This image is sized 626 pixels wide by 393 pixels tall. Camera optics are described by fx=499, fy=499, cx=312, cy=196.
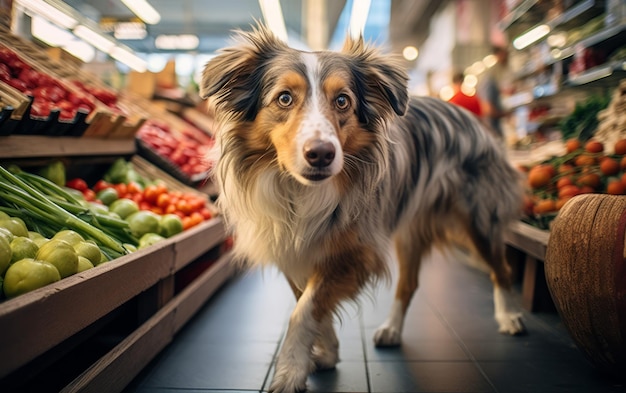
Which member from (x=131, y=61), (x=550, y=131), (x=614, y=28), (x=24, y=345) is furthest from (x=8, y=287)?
(x=550, y=131)

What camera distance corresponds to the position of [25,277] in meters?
1.47

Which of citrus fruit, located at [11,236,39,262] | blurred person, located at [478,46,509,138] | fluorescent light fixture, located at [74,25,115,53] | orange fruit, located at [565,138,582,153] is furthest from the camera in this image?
blurred person, located at [478,46,509,138]

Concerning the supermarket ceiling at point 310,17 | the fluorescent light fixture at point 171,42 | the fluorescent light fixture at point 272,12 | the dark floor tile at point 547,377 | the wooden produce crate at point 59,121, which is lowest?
the dark floor tile at point 547,377

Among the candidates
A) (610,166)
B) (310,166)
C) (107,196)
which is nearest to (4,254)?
(310,166)

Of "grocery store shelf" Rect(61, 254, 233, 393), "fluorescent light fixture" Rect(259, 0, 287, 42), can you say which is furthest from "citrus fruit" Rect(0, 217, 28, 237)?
"fluorescent light fixture" Rect(259, 0, 287, 42)

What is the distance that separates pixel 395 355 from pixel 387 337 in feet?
0.48

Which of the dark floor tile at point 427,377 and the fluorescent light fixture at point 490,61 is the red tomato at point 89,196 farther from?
the fluorescent light fixture at point 490,61

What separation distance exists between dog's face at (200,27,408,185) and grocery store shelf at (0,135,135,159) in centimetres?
93

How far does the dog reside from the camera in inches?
76.9

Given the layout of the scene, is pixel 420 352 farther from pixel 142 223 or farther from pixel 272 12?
pixel 272 12

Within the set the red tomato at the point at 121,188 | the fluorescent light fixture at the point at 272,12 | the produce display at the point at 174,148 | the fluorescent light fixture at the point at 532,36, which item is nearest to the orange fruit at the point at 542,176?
the fluorescent light fixture at the point at 532,36

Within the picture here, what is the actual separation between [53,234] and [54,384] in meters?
0.57

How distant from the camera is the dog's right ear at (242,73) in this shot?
2076 millimetres

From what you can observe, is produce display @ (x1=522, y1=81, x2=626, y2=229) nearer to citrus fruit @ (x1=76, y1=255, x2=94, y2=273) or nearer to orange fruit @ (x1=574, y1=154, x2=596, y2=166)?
orange fruit @ (x1=574, y1=154, x2=596, y2=166)
